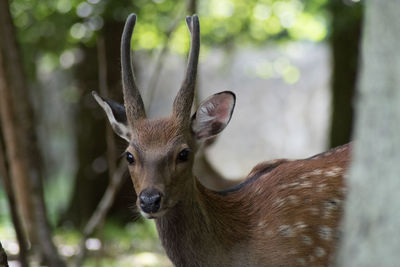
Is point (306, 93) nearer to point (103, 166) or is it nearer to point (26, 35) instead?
point (103, 166)

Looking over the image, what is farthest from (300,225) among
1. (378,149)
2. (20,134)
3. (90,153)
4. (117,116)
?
(90,153)

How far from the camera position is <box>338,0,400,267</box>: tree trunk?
2.56 meters

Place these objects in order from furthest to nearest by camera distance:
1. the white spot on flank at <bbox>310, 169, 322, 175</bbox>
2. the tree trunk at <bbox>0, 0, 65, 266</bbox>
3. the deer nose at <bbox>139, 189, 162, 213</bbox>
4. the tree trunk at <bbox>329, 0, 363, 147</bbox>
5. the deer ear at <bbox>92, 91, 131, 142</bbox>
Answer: the tree trunk at <bbox>329, 0, 363, 147</bbox>
the tree trunk at <bbox>0, 0, 65, 266</bbox>
the deer ear at <bbox>92, 91, 131, 142</bbox>
the white spot on flank at <bbox>310, 169, 322, 175</bbox>
the deer nose at <bbox>139, 189, 162, 213</bbox>

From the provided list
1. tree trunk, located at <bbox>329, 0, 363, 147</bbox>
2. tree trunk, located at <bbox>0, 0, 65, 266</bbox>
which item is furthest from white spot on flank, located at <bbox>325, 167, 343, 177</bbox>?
tree trunk, located at <bbox>329, 0, 363, 147</bbox>

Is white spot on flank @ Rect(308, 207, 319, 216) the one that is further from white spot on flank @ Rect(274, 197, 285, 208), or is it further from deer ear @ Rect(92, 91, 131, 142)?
deer ear @ Rect(92, 91, 131, 142)

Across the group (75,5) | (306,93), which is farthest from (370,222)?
(306,93)

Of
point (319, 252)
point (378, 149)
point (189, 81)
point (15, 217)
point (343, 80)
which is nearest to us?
point (378, 149)

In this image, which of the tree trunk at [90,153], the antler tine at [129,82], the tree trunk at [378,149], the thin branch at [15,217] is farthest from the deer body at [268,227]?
the tree trunk at [90,153]

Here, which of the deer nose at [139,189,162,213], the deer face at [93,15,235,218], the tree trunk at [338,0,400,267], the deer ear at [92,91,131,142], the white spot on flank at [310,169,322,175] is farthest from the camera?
the deer ear at [92,91,131,142]

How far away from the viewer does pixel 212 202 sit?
4.93 metres

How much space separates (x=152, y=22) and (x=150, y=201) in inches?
263

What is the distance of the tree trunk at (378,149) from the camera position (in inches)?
101

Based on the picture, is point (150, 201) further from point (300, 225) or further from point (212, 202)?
point (300, 225)

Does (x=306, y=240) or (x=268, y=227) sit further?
(x=268, y=227)
